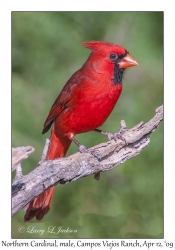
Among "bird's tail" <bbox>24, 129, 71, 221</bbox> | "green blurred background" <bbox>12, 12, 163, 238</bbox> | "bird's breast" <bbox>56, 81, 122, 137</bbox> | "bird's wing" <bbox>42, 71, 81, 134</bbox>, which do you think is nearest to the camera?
"bird's breast" <bbox>56, 81, 122, 137</bbox>

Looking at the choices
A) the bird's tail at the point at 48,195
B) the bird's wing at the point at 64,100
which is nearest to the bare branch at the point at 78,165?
the bird's tail at the point at 48,195

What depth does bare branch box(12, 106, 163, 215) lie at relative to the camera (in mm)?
3586

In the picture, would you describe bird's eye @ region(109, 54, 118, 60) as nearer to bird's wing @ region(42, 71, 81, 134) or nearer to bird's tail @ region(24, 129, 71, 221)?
bird's wing @ region(42, 71, 81, 134)

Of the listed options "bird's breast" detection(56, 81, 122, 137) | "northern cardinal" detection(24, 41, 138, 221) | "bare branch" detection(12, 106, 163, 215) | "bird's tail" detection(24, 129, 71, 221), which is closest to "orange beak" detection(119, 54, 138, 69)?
"northern cardinal" detection(24, 41, 138, 221)

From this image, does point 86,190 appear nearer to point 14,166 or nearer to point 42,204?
point 42,204

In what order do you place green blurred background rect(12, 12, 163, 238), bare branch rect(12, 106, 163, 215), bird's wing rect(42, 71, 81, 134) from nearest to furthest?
bare branch rect(12, 106, 163, 215)
bird's wing rect(42, 71, 81, 134)
green blurred background rect(12, 12, 163, 238)

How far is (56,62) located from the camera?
5.28 m

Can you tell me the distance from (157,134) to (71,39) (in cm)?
146

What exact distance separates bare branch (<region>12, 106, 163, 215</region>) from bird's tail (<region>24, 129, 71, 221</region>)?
15.2 inches

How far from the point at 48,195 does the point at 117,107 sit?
124cm

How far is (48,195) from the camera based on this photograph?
428 centimetres

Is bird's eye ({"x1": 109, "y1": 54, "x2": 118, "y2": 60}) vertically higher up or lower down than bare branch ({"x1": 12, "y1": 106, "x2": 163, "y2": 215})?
higher up

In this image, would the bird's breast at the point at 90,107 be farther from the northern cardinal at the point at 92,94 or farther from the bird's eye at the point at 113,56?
the bird's eye at the point at 113,56
